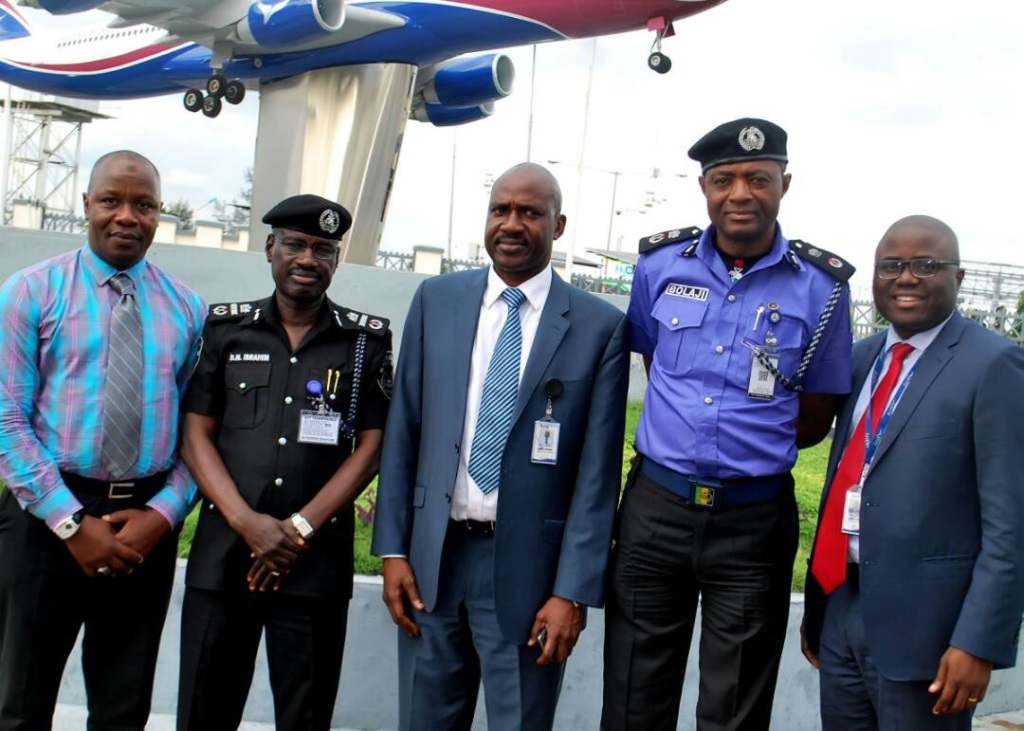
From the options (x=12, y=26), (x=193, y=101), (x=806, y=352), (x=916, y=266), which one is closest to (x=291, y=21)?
(x=193, y=101)

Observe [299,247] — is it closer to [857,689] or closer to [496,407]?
[496,407]

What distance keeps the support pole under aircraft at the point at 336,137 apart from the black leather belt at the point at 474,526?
7.95 metres

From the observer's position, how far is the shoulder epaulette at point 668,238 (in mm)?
2982

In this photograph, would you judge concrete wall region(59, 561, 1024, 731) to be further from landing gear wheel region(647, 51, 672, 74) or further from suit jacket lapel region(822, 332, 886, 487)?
landing gear wheel region(647, 51, 672, 74)

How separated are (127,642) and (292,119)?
28.0 ft

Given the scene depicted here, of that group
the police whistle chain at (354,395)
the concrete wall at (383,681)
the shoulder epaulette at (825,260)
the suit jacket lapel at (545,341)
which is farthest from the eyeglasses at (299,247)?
the concrete wall at (383,681)

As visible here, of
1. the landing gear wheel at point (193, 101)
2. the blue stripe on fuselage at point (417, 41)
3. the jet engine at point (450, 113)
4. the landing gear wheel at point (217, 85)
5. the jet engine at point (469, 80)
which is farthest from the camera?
the jet engine at point (450, 113)

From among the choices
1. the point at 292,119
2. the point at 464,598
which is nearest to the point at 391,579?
the point at 464,598

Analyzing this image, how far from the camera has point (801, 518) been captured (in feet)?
18.3

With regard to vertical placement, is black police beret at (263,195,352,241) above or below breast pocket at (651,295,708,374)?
above

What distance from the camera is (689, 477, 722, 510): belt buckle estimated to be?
8.85 feet

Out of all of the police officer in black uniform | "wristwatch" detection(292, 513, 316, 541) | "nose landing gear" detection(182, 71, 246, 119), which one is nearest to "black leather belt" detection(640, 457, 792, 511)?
the police officer in black uniform

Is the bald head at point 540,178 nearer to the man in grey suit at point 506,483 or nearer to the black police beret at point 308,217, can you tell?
the man in grey suit at point 506,483

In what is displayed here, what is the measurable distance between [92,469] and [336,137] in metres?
8.03
